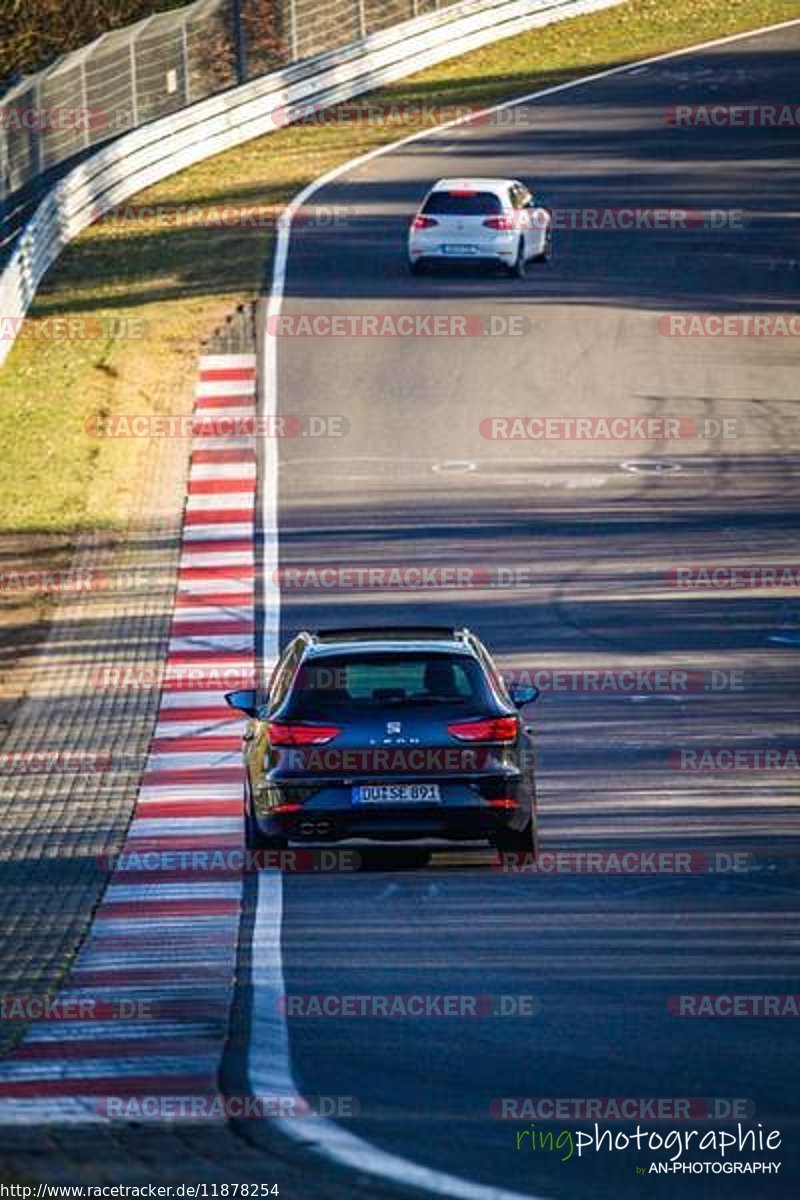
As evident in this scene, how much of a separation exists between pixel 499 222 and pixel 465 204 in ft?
1.91

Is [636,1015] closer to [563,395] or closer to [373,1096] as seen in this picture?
[373,1096]

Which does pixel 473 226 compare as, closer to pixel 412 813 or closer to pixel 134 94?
pixel 134 94

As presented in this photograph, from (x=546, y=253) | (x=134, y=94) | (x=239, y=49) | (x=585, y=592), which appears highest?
(x=239, y=49)

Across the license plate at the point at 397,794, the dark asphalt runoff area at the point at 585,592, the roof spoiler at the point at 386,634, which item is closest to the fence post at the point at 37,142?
the dark asphalt runoff area at the point at 585,592

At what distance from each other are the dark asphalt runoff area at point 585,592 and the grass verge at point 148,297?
1383 millimetres

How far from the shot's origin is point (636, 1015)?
43.5 feet

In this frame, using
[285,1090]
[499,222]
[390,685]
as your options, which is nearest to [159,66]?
[499,222]

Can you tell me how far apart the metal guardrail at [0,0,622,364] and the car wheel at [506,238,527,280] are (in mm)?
7211

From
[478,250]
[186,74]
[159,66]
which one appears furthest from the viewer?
[186,74]

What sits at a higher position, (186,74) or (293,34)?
(293,34)

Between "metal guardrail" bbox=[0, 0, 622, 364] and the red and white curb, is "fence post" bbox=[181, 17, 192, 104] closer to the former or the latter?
"metal guardrail" bbox=[0, 0, 622, 364]

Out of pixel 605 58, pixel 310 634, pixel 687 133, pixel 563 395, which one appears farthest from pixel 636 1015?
pixel 605 58

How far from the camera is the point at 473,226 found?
4250 centimetres

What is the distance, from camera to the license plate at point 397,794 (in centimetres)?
1634
